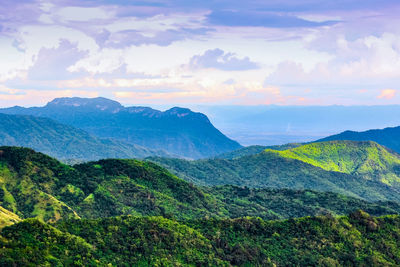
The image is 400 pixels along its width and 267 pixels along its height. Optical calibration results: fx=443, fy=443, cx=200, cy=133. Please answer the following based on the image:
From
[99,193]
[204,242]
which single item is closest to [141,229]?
[204,242]

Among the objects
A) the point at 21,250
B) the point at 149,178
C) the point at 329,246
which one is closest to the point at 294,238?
the point at 329,246

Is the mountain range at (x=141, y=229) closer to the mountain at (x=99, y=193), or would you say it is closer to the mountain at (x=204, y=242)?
the mountain at (x=204, y=242)

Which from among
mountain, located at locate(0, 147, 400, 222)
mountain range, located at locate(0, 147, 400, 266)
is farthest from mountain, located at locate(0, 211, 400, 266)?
mountain, located at locate(0, 147, 400, 222)

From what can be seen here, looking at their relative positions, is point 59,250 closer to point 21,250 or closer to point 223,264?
point 21,250

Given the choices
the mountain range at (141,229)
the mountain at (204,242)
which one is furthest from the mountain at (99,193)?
the mountain at (204,242)

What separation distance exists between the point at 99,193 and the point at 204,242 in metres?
67.6

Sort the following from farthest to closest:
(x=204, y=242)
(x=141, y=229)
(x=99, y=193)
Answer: (x=99, y=193) → (x=204, y=242) → (x=141, y=229)

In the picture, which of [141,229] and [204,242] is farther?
[204,242]

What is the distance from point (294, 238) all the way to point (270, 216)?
2687 inches

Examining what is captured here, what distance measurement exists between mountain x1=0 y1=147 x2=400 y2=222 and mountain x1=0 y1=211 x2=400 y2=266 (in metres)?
24.5

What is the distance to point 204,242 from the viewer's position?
109 m

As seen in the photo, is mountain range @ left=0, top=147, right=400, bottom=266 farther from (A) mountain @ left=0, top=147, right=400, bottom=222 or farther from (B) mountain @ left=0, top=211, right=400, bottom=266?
(A) mountain @ left=0, top=147, right=400, bottom=222

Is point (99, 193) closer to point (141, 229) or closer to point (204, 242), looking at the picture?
point (141, 229)

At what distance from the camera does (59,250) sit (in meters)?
85.9
